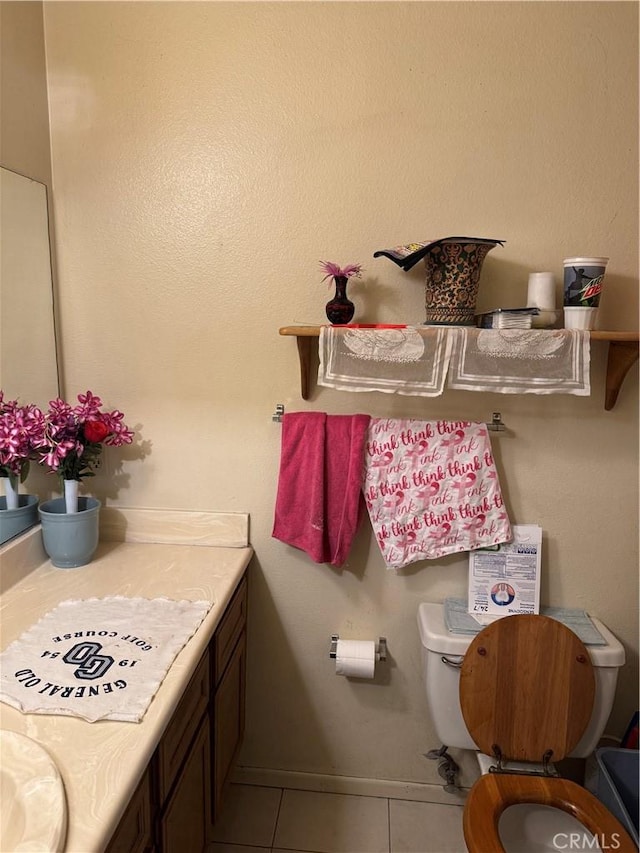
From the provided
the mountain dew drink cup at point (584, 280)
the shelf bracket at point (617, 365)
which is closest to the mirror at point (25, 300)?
the mountain dew drink cup at point (584, 280)

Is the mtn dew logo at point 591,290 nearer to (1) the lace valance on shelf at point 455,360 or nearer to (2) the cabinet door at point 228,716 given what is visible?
(1) the lace valance on shelf at point 455,360

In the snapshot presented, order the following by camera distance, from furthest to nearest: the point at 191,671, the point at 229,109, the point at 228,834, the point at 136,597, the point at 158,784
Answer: the point at 228,834 < the point at 229,109 < the point at 136,597 < the point at 191,671 < the point at 158,784

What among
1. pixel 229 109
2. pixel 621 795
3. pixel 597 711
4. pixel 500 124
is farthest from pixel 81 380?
pixel 621 795

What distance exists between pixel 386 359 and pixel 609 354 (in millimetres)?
621

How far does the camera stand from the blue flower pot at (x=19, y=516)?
1480mm

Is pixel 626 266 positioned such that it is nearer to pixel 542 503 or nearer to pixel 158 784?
pixel 542 503

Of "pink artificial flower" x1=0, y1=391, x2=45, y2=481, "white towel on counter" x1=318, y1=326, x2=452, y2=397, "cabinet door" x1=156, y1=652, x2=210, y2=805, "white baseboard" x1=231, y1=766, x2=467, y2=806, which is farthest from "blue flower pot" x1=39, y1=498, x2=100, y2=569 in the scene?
"white baseboard" x1=231, y1=766, x2=467, y2=806

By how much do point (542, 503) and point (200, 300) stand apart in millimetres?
1129

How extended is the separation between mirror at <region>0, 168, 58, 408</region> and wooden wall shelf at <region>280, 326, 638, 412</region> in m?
→ 0.70

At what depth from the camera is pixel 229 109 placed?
153cm

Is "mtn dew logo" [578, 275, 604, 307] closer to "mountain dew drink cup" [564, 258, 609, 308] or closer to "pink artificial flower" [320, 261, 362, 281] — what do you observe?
"mountain dew drink cup" [564, 258, 609, 308]

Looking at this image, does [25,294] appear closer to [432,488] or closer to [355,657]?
[432,488]

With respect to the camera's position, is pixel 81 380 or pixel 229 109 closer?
pixel 229 109

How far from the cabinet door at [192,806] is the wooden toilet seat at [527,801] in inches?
24.1
